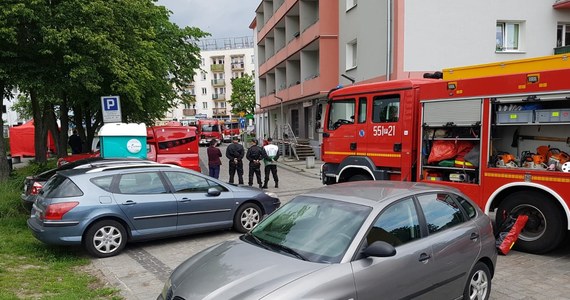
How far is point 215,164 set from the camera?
14070mm

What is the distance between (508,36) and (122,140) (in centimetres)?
1511

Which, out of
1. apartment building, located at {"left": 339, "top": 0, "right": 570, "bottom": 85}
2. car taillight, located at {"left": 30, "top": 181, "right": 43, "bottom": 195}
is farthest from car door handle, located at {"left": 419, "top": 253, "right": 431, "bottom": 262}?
apartment building, located at {"left": 339, "top": 0, "right": 570, "bottom": 85}

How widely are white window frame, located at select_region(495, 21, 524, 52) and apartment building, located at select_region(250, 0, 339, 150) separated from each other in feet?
24.8

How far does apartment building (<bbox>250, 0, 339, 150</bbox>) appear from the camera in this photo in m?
22.5

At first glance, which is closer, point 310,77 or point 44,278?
point 44,278

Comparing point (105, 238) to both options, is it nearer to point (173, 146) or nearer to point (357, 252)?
point (357, 252)

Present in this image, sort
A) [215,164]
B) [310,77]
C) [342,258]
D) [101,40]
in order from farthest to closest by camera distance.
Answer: [310,77] < [215,164] < [101,40] < [342,258]

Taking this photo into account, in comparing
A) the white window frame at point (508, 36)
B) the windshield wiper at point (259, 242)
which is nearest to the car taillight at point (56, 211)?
the windshield wiper at point (259, 242)

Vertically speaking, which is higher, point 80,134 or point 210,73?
point 210,73

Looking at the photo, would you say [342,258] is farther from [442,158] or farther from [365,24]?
[365,24]

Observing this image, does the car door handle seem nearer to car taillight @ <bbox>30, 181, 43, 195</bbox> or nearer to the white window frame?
car taillight @ <bbox>30, 181, 43, 195</bbox>

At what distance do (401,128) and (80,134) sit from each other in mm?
19808

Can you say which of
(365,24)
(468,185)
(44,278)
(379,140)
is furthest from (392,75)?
(44,278)

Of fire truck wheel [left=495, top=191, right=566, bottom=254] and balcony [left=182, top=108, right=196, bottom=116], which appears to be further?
balcony [left=182, top=108, right=196, bottom=116]
